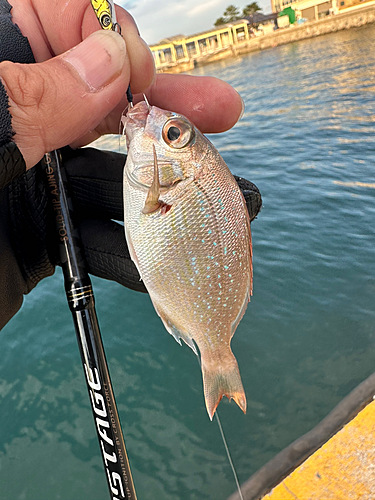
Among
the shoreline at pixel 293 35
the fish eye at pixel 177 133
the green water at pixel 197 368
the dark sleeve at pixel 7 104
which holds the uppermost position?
the shoreline at pixel 293 35

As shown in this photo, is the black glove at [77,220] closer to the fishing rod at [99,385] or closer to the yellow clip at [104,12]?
the fishing rod at [99,385]

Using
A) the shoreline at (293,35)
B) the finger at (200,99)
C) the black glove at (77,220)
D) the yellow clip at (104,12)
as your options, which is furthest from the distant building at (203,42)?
the yellow clip at (104,12)

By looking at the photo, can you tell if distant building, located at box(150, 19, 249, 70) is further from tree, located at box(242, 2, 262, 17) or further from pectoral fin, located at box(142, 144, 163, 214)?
pectoral fin, located at box(142, 144, 163, 214)

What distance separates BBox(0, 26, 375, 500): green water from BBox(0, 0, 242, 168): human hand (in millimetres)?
2602

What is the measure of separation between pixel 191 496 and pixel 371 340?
2139 mm

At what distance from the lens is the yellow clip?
133 centimetres

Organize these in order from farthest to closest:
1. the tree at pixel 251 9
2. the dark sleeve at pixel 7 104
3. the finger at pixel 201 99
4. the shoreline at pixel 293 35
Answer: the tree at pixel 251 9 < the shoreline at pixel 293 35 < the finger at pixel 201 99 < the dark sleeve at pixel 7 104

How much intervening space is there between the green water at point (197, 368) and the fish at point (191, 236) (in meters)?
2.06

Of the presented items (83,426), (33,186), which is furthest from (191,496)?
(33,186)

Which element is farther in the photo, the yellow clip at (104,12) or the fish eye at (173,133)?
the fish eye at (173,133)

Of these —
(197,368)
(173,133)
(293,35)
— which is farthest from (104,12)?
(293,35)

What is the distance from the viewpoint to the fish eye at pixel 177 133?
4.71ft

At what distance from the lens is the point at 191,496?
296cm

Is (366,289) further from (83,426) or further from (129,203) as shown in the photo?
(129,203)
